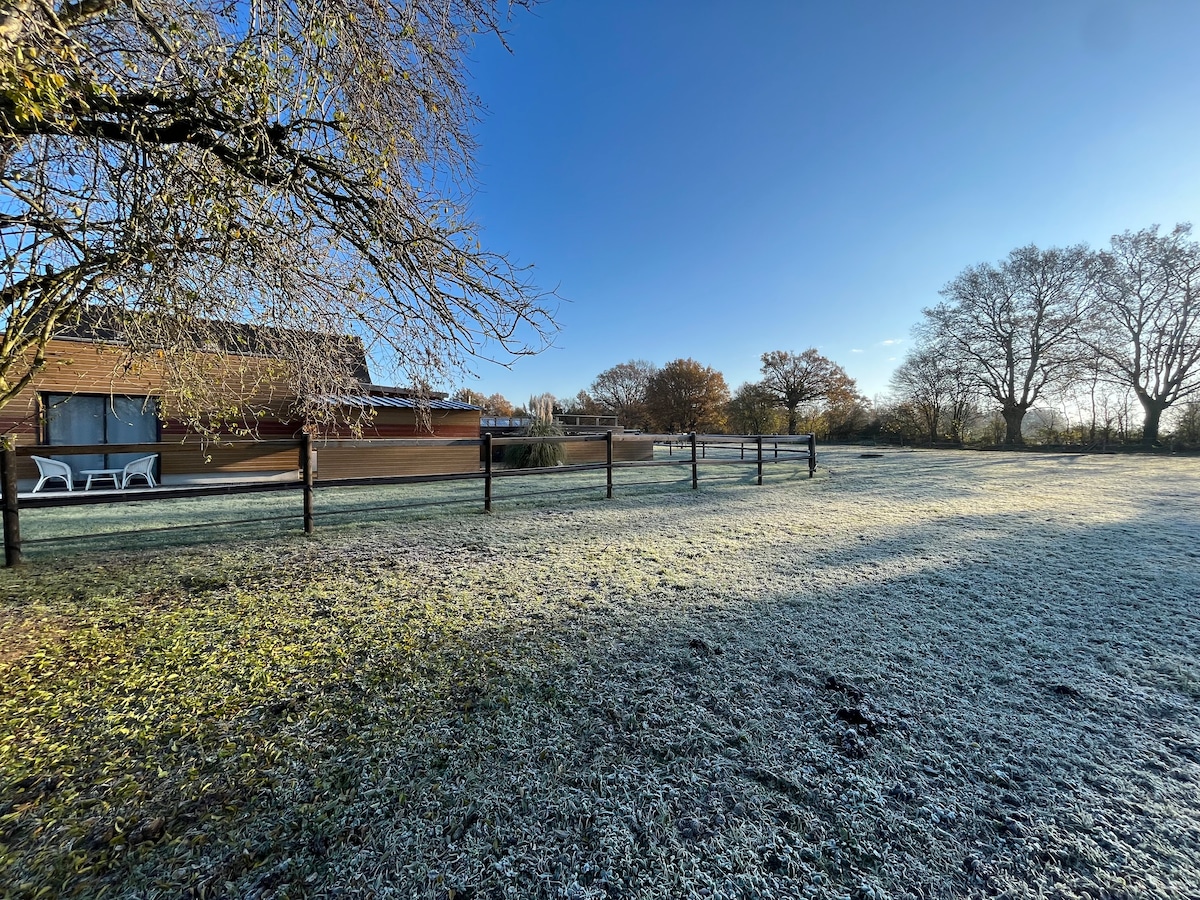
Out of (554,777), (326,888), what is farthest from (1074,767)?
(326,888)

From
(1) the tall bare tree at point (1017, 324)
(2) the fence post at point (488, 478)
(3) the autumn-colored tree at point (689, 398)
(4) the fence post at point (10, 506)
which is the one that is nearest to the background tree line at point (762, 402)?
(3) the autumn-colored tree at point (689, 398)

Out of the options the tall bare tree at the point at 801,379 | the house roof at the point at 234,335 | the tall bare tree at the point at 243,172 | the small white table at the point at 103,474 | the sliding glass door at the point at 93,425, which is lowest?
the small white table at the point at 103,474

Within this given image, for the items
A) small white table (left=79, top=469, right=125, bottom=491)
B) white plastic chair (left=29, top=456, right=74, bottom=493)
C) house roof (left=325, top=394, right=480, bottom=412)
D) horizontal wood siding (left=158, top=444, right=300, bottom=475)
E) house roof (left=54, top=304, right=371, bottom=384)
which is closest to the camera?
house roof (left=54, top=304, right=371, bottom=384)

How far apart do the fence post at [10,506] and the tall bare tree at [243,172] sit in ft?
4.23

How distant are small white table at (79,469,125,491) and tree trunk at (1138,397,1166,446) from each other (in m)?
32.3

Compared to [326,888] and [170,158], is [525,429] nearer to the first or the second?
[170,158]

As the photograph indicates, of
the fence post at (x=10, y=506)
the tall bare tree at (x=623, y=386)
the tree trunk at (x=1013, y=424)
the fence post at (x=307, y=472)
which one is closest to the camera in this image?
the fence post at (x=10, y=506)

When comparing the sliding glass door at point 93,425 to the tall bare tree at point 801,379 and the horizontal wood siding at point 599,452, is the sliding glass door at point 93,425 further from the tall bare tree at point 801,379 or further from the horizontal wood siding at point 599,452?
the tall bare tree at point 801,379

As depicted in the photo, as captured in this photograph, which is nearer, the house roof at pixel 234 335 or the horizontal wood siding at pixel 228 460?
the house roof at pixel 234 335

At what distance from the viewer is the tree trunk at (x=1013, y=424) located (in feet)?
69.8

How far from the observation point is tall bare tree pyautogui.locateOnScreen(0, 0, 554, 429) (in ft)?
5.49

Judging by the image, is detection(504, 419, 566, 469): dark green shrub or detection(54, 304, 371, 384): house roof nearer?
detection(54, 304, 371, 384): house roof

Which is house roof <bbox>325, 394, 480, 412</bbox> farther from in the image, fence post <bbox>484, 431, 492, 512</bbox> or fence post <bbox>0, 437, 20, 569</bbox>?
fence post <bbox>0, 437, 20, 569</bbox>

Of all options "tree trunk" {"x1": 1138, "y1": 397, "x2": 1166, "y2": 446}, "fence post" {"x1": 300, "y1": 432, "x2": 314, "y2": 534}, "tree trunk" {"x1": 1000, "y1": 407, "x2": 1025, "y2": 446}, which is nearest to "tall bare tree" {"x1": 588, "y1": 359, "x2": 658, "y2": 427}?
"tree trunk" {"x1": 1000, "y1": 407, "x2": 1025, "y2": 446}
